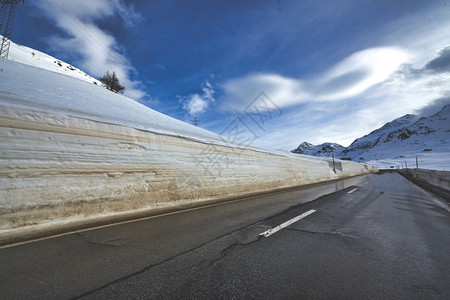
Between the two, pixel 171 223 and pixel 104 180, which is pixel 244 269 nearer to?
pixel 171 223

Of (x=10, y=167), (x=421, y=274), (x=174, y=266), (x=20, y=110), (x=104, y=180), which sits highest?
(x=20, y=110)

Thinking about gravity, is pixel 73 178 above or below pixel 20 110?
below

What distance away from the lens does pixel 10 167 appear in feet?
11.5

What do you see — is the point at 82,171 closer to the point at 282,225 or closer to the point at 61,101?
the point at 61,101

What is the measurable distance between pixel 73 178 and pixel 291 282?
490cm

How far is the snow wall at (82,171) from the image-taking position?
11.6 ft

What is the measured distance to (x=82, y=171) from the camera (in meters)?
4.38

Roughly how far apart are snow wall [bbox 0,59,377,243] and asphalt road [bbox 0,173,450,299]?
0.88 metres

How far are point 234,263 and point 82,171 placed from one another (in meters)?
4.22

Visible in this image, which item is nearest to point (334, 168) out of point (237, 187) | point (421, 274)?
point (237, 187)

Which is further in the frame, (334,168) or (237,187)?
(334,168)

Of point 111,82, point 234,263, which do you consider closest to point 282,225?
point 234,263

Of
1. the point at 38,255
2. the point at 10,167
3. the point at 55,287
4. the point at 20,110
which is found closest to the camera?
the point at 55,287

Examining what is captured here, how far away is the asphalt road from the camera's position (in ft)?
Answer: 6.11
